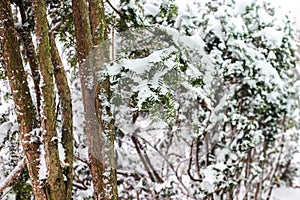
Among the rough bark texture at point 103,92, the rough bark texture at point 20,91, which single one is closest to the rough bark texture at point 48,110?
the rough bark texture at point 20,91

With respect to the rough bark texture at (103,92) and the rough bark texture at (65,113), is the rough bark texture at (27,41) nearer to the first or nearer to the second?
the rough bark texture at (65,113)

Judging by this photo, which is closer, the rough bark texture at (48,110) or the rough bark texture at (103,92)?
the rough bark texture at (48,110)

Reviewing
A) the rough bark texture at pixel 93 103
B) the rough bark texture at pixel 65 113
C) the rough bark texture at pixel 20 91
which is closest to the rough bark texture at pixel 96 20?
the rough bark texture at pixel 93 103

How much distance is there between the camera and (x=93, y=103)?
125cm

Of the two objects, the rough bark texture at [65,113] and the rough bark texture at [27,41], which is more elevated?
the rough bark texture at [27,41]

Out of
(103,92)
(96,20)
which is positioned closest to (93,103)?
(103,92)

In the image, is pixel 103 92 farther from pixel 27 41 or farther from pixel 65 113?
pixel 27 41

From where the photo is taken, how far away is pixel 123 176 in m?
2.48

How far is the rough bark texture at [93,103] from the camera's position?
121cm

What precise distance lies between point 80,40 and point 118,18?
1.07 ft

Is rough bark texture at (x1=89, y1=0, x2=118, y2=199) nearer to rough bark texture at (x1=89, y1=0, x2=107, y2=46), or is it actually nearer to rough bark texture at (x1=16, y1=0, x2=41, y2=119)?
rough bark texture at (x1=89, y1=0, x2=107, y2=46)

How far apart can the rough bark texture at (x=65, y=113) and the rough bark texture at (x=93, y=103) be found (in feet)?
0.19

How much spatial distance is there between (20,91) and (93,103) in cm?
23

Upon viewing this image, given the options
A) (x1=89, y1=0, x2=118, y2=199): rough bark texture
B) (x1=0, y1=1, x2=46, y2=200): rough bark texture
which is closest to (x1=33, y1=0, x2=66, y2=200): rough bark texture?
(x1=0, y1=1, x2=46, y2=200): rough bark texture
